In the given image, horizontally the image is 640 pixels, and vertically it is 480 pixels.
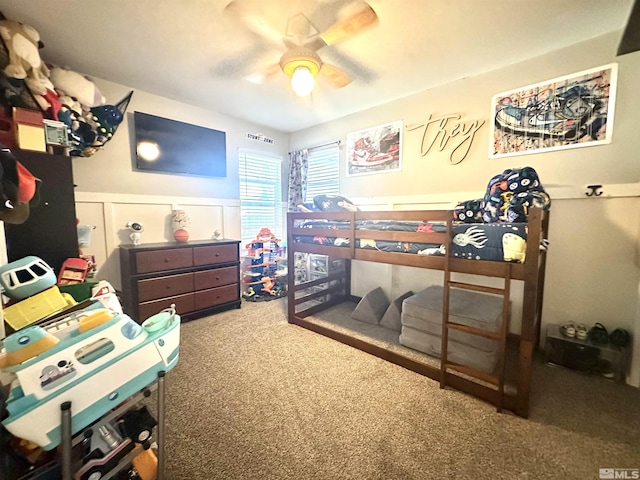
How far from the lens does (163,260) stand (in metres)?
2.63

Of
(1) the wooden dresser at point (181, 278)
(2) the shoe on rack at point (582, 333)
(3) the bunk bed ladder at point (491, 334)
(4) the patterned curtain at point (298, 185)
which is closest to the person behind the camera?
(3) the bunk bed ladder at point (491, 334)

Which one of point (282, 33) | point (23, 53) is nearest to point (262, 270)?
point (282, 33)

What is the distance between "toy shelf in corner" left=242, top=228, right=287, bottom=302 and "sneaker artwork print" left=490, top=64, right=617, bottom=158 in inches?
113

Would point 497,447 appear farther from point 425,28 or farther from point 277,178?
point 277,178

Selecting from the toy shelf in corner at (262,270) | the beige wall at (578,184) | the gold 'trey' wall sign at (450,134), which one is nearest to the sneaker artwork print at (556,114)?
the beige wall at (578,184)

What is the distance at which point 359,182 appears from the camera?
11.3ft

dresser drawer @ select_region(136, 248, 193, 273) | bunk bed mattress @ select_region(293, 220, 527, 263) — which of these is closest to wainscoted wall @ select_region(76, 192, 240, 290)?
dresser drawer @ select_region(136, 248, 193, 273)

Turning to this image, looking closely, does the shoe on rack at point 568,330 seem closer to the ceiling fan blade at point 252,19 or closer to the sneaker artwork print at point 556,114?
the sneaker artwork print at point 556,114

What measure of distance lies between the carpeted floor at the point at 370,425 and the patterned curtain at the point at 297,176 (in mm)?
2524

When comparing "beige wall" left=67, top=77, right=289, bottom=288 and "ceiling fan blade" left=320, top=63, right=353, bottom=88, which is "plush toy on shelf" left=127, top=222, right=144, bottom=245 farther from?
"ceiling fan blade" left=320, top=63, right=353, bottom=88

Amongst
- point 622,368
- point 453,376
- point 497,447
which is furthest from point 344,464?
point 622,368

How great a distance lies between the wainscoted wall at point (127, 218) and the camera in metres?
2.59

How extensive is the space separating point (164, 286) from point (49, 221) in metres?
1.07

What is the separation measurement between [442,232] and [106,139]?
9.95ft
